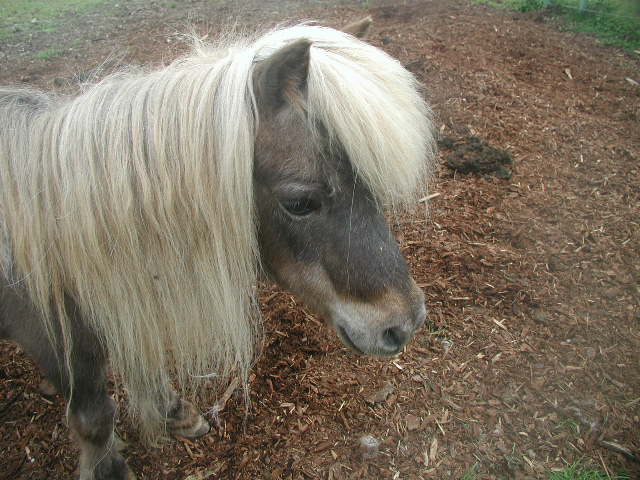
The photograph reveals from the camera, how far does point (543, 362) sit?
2.66 metres

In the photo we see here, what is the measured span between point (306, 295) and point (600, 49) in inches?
286

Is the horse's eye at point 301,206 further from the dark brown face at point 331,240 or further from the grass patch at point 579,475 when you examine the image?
the grass patch at point 579,475

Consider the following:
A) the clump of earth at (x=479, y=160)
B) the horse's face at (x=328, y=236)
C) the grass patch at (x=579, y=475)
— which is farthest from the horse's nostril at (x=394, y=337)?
the clump of earth at (x=479, y=160)

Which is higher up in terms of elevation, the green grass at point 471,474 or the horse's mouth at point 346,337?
the horse's mouth at point 346,337

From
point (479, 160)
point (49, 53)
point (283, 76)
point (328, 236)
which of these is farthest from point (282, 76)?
point (49, 53)

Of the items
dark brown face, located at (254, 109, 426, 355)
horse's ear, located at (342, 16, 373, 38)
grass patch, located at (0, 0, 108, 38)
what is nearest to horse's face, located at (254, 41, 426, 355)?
dark brown face, located at (254, 109, 426, 355)

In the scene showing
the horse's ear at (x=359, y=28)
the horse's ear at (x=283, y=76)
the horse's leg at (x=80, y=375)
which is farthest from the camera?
the horse's ear at (x=359, y=28)

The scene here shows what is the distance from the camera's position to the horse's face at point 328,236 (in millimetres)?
1519

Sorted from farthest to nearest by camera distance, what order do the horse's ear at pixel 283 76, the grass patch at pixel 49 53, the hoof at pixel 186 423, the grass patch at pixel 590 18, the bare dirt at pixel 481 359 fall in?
the grass patch at pixel 590 18, the grass patch at pixel 49 53, the hoof at pixel 186 423, the bare dirt at pixel 481 359, the horse's ear at pixel 283 76

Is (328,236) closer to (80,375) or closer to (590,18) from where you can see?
(80,375)

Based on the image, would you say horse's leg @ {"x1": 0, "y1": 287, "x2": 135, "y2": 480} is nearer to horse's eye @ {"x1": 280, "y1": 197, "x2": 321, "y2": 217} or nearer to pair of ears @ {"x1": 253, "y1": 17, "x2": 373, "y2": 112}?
horse's eye @ {"x1": 280, "y1": 197, "x2": 321, "y2": 217}

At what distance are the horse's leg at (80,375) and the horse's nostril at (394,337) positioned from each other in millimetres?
1297

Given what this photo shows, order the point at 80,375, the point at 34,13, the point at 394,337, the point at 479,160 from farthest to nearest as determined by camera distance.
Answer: the point at 34,13 < the point at 479,160 < the point at 80,375 < the point at 394,337

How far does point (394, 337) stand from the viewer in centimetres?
168
